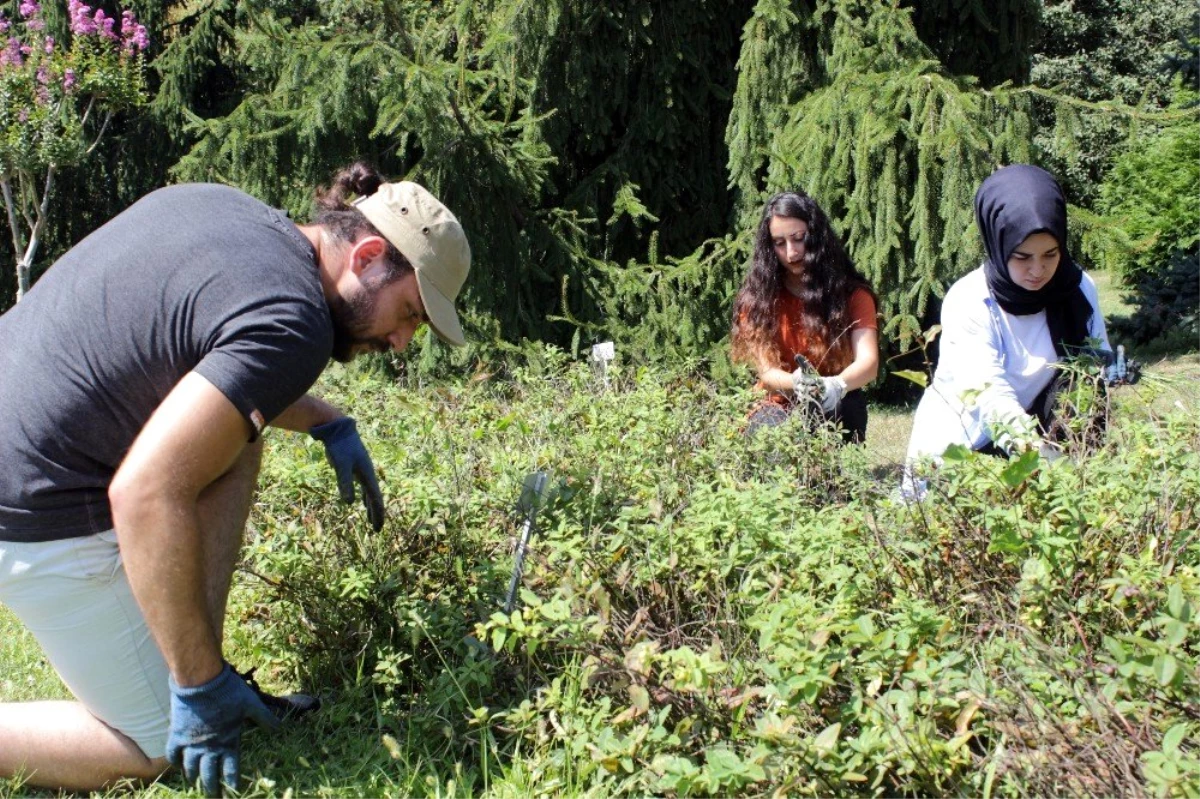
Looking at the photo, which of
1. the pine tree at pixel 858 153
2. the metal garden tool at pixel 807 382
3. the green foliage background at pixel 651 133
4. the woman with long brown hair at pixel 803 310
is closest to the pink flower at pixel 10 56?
the green foliage background at pixel 651 133

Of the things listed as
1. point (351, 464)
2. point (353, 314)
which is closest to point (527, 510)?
point (351, 464)

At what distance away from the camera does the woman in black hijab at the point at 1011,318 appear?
3475mm

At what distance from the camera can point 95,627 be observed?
7.80 feet

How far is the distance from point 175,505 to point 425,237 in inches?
30.4

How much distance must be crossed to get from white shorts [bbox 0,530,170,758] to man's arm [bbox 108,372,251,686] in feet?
0.79

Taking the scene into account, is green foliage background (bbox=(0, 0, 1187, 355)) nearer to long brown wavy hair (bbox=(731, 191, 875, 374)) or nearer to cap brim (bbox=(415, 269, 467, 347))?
long brown wavy hair (bbox=(731, 191, 875, 374))

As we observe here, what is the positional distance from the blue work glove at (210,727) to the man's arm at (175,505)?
49mm

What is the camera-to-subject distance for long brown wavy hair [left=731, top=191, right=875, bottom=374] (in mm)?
4359

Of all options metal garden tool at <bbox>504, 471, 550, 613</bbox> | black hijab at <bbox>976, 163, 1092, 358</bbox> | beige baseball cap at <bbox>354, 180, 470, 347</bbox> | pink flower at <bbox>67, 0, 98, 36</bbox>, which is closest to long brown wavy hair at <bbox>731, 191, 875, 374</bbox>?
black hijab at <bbox>976, 163, 1092, 358</bbox>

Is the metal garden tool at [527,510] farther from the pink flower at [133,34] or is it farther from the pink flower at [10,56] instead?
the pink flower at [10,56]

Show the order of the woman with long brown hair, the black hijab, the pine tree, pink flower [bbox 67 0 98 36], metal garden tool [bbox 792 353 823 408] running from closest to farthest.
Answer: the black hijab
metal garden tool [bbox 792 353 823 408]
the woman with long brown hair
the pine tree
pink flower [bbox 67 0 98 36]

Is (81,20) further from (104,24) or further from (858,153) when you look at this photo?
(858,153)

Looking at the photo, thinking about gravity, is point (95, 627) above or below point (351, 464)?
below

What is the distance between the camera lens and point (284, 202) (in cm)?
657
